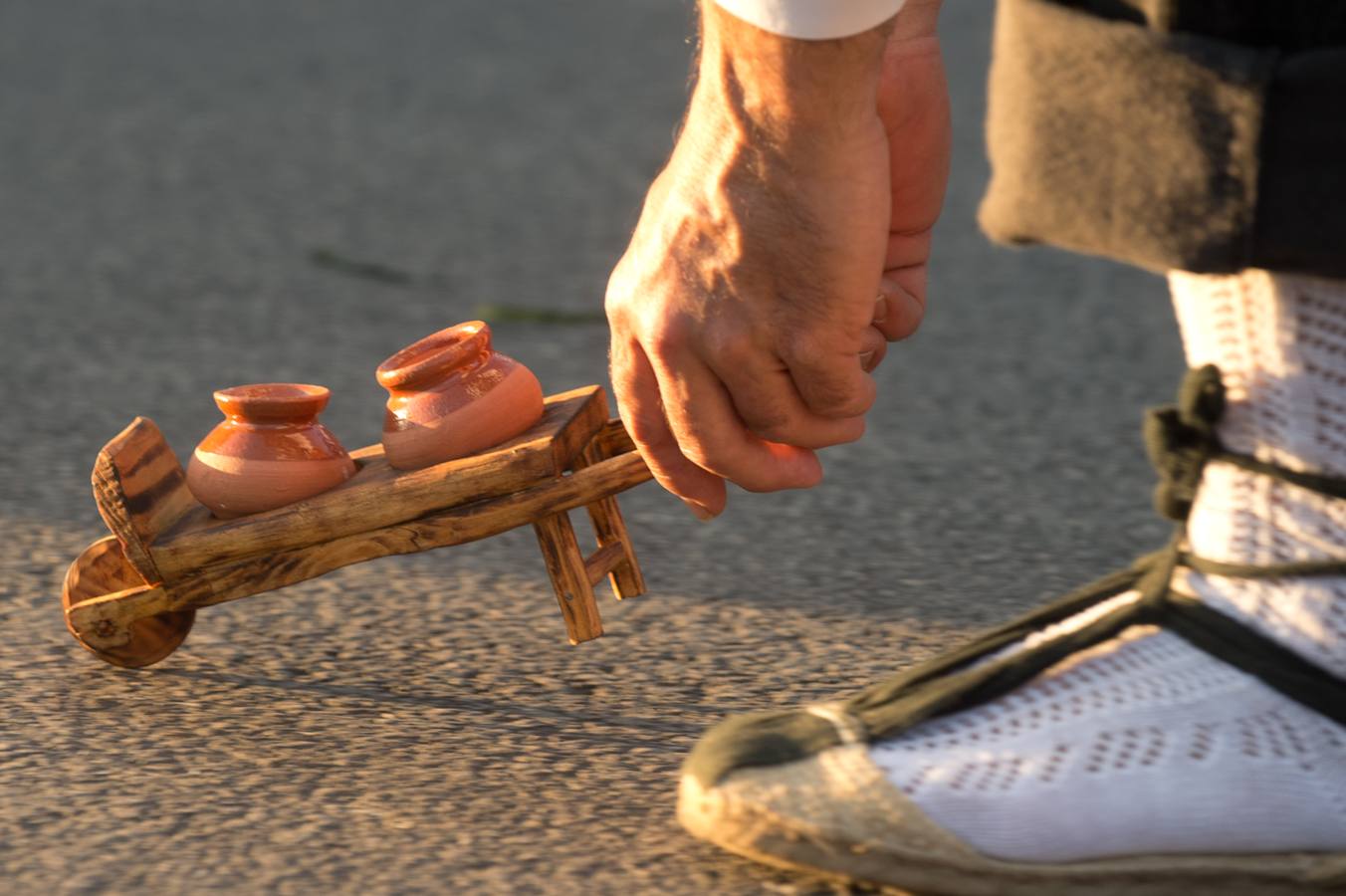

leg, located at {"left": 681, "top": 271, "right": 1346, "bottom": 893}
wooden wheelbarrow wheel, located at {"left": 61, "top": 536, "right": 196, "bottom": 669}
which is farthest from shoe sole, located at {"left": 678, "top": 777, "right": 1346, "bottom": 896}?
wooden wheelbarrow wheel, located at {"left": 61, "top": 536, "right": 196, "bottom": 669}

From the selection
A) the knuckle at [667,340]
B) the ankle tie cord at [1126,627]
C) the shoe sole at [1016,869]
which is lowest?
the shoe sole at [1016,869]

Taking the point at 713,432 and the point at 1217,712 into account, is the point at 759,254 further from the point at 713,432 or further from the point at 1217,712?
the point at 1217,712

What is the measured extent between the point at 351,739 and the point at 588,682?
0.70ft

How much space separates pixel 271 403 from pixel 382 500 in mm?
133

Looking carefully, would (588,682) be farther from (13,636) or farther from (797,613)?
(13,636)

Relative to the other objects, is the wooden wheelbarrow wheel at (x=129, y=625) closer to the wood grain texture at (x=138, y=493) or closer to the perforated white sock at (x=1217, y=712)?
the wood grain texture at (x=138, y=493)

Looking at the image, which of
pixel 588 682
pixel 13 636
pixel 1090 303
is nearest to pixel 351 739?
pixel 588 682

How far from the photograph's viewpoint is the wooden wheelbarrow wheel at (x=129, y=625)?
1425mm

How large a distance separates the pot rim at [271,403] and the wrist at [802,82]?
46cm

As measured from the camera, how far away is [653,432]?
1223 millimetres

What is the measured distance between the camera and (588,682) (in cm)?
148

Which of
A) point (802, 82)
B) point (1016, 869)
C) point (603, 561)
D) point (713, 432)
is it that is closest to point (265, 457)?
point (603, 561)

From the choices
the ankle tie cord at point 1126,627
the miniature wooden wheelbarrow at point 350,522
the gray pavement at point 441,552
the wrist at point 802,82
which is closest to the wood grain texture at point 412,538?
the miniature wooden wheelbarrow at point 350,522

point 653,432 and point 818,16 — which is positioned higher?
point 818,16
